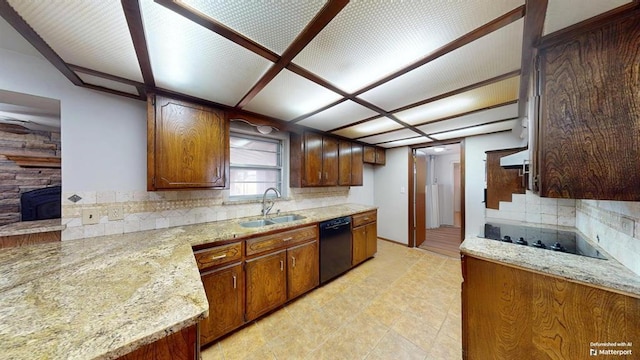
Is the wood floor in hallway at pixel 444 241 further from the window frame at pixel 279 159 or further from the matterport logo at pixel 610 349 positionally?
the window frame at pixel 279 159

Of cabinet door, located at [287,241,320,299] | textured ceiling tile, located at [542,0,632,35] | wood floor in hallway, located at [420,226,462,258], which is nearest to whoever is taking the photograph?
textured ceiling tile, located at [542,0,632,35]

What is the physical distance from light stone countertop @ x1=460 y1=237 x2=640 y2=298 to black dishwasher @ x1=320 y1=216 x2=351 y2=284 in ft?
4.85

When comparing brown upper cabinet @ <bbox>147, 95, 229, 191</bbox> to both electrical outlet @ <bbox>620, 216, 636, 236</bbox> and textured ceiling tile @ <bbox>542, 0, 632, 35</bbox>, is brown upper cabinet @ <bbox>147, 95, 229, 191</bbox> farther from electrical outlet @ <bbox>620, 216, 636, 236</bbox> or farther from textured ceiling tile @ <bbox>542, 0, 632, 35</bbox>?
electrical outlet @ <bbox>620, 216, 636, 236</bbox>

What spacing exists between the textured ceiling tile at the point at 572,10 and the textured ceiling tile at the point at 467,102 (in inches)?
22.9

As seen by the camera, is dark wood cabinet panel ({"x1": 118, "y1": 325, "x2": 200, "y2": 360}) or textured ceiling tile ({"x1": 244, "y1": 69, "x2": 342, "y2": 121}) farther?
textured ceiling tile ({"x1": 244, "y1": 69, "x2": 342, "y2": 121})

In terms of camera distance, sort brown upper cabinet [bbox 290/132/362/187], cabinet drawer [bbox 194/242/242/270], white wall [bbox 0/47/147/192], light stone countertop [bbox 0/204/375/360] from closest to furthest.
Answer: light stone countertop [bbox 0/204/375/360] < white wall [bbox 0/47/147/192] < cabinet drawer [bbox 194/242/242/270] < brown upper cabinet [bbox 290/132/362/187]

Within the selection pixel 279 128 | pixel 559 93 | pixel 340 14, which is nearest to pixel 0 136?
pixel 279 128

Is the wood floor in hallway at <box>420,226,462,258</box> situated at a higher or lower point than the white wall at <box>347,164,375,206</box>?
lower

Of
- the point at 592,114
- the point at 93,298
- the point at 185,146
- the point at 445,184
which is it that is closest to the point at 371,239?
the point at 592,114

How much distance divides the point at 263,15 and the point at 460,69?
1274 millimetres

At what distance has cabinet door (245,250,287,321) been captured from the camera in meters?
1.82

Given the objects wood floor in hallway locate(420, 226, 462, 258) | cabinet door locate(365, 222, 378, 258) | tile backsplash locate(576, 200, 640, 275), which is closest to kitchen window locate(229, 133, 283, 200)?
cabinet door locate(365, 222, 378, 258)

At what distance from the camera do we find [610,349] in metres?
0.92

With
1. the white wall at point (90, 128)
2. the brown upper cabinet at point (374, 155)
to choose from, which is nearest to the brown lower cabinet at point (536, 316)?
the brown upper cabinet at point (374, 155)
